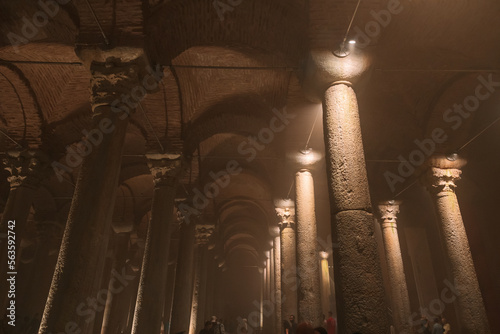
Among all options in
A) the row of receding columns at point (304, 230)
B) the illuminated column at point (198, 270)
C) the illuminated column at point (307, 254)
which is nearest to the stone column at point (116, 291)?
the illuminated column at point (198, 270)

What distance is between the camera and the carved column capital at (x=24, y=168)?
7555 millimetres

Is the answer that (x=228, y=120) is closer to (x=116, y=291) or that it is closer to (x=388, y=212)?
(x=388, y=212)

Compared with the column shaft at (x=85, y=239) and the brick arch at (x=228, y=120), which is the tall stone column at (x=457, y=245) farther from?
the column shaft at (x=85, y=239)

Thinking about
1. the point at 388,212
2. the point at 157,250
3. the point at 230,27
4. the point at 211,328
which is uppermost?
the point at 230,27

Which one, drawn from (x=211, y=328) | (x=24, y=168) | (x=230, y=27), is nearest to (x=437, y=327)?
(x=211, y=328)

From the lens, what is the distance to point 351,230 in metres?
3.56

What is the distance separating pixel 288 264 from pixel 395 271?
129 inches

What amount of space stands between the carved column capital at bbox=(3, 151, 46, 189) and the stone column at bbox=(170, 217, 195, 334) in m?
4.15

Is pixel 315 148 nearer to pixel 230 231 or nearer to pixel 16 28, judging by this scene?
pixel 16 28

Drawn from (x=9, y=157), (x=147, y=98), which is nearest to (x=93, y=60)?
(x=147, y=98)

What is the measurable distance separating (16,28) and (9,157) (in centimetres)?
295

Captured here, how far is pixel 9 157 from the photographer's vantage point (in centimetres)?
773

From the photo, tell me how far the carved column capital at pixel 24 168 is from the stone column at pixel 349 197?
21.8ft

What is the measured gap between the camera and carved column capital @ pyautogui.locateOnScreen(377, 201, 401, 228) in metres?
10.6
